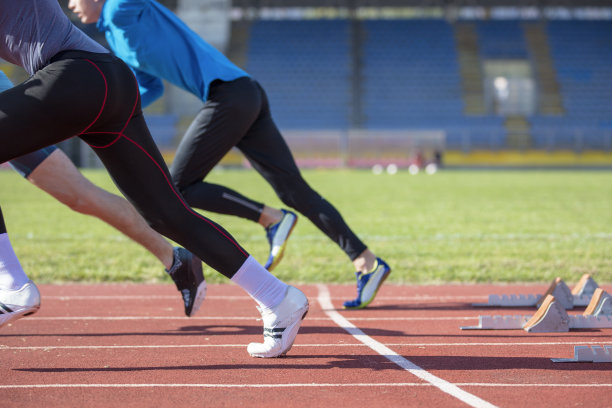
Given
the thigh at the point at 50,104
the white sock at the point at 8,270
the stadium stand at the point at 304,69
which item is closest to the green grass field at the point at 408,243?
the white sock at the point at 8,270

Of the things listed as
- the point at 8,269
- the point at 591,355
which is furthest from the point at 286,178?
the point at 591,355

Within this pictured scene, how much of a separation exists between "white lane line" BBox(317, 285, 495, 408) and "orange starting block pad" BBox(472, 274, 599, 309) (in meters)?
0.94

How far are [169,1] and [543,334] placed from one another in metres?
38.6

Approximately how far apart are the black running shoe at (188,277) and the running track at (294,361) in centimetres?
16

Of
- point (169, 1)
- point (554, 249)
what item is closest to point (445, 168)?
point (169, 1)

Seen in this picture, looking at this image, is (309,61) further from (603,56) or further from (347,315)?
(347,315)

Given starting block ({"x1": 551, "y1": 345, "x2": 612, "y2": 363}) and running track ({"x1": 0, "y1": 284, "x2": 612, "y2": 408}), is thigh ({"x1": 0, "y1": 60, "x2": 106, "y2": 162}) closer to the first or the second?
running track ({"x1": 0, "y1": 284, "x2": 612, "y2": 408})

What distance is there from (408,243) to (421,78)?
31.8m

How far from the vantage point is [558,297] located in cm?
453

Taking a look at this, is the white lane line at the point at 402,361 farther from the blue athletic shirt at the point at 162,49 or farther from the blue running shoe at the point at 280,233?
the blue athletic shirt at the point at 162,49

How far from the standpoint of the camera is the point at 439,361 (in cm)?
333

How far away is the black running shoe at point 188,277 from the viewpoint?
4020 mm

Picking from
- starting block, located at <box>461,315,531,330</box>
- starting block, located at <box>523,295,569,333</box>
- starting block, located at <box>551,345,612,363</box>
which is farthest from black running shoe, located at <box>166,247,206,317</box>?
starting block, located at <box>551,345,612,363</box>

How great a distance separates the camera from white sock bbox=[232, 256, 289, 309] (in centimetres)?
321
